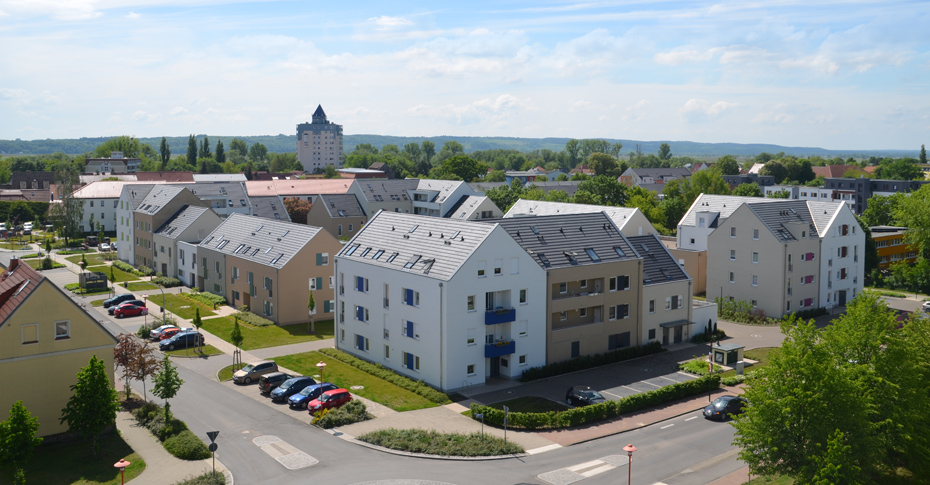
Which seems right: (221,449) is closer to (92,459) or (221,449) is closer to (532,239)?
(92,459)

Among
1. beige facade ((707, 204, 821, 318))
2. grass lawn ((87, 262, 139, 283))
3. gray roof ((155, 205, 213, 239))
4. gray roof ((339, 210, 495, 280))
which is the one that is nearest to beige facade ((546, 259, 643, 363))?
gray roof ((339, 210, 495, 280))

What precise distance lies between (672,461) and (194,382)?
30539 millimetres

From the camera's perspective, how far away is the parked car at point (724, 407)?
139ft

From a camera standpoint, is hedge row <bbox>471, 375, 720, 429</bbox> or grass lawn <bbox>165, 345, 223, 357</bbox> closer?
hedge row <bbox>471, 375, 720, 429</bbox>

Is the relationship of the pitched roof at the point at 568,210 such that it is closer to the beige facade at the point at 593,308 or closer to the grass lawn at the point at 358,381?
the beige facade at the point at 593,308

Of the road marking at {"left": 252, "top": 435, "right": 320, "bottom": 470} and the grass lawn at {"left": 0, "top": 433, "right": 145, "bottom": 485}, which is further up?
the grass lawn at {"left": 0, "top": 433, "right": 145, "bottom": 485}

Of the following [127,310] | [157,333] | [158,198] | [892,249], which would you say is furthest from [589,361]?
[892,249]

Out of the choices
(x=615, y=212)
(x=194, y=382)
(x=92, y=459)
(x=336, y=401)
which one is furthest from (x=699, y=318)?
(x=92, y=459)

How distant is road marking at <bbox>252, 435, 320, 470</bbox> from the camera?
3453 cm

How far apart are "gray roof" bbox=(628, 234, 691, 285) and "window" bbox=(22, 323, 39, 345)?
136 feet

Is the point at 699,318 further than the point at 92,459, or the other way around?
the point at 699,318

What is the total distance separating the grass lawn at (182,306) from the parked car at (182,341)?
9384mm

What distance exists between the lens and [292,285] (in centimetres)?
6362

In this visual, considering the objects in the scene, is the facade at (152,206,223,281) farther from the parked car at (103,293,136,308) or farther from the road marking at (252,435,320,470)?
the road marking at (252,435,320,470)
